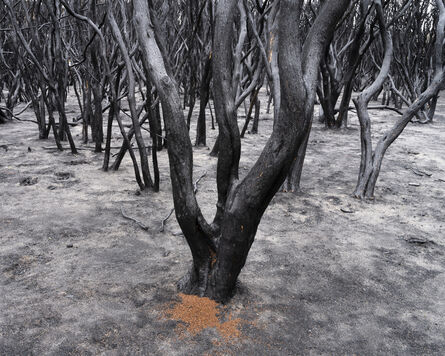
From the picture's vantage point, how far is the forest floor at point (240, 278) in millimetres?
1737

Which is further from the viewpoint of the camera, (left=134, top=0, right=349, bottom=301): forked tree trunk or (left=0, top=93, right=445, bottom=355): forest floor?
(left=0, top=93, right=445, bottom=355): forest floor

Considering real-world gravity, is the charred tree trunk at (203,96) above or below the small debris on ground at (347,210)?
above

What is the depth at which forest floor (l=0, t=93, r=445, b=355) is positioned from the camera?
1.74 metres

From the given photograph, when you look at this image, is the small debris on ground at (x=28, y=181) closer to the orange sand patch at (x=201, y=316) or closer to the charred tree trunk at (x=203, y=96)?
the charred tree trunk at (x=203, y=96)

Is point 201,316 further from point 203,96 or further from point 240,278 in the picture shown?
point 203,96

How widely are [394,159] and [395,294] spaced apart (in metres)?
3.38

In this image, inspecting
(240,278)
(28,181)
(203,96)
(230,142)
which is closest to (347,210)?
(240,278)

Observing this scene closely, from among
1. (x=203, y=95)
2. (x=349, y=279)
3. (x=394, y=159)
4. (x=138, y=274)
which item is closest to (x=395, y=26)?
(x=394, y=159)

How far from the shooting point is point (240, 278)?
2.24 meters

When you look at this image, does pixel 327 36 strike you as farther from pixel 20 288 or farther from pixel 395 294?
pixel 20 288

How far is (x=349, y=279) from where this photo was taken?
7.54ft

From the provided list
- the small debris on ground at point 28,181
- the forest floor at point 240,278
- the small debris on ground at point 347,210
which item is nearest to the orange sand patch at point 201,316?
the forest floor at point 240,278

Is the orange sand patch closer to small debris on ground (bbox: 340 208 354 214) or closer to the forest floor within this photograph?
the forest floor

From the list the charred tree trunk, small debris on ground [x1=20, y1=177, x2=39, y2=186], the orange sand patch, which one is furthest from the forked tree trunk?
the charred tree trunk
